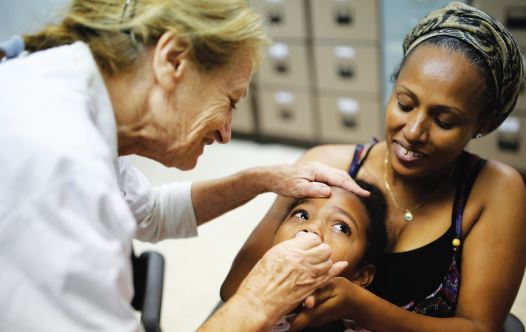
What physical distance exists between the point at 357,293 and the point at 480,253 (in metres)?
0.33

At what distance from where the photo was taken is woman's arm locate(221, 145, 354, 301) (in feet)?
4.14

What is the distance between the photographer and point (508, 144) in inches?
116

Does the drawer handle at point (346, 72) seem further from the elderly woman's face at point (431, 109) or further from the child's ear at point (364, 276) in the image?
the child's ear at point (364, 276)

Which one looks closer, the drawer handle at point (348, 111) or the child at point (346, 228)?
the child at point (346, 228)

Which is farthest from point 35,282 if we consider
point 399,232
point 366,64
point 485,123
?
point 366,64

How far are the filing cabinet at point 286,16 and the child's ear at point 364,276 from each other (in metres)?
2.40

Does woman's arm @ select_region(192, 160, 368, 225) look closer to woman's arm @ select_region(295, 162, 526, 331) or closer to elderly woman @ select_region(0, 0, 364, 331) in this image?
elderly woman @ select_region(0, 0, 364, 331)

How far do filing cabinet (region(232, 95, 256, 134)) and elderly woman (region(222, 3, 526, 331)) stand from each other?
2645 mm

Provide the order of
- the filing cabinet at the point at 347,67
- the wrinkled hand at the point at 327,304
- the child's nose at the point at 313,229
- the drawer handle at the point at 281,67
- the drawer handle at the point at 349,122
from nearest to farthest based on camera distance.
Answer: the wrinkled hand at the point at 327,304 < the child's nose at the point at 313,229 < the filing cabinet at the point at 347,67 < the drawer handle at the point at 349,122 < the drawer handle at the point at 281,67

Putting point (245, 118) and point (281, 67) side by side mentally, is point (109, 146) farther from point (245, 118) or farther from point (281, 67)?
point (245, 118)

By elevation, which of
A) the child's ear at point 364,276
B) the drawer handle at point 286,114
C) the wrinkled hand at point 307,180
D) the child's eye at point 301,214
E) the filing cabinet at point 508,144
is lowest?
the drawer handle at point 286,114

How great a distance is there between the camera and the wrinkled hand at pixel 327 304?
41.4 inches

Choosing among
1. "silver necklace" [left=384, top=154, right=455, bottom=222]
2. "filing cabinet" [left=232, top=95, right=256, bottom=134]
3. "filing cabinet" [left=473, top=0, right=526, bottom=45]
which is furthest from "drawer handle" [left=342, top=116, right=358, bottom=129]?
"silver necklace" [left=384, top=154, right=455, bottom=222]

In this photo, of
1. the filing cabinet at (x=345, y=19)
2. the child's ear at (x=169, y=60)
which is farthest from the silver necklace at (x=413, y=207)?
the filing cabinet at (x=345, y=19)
